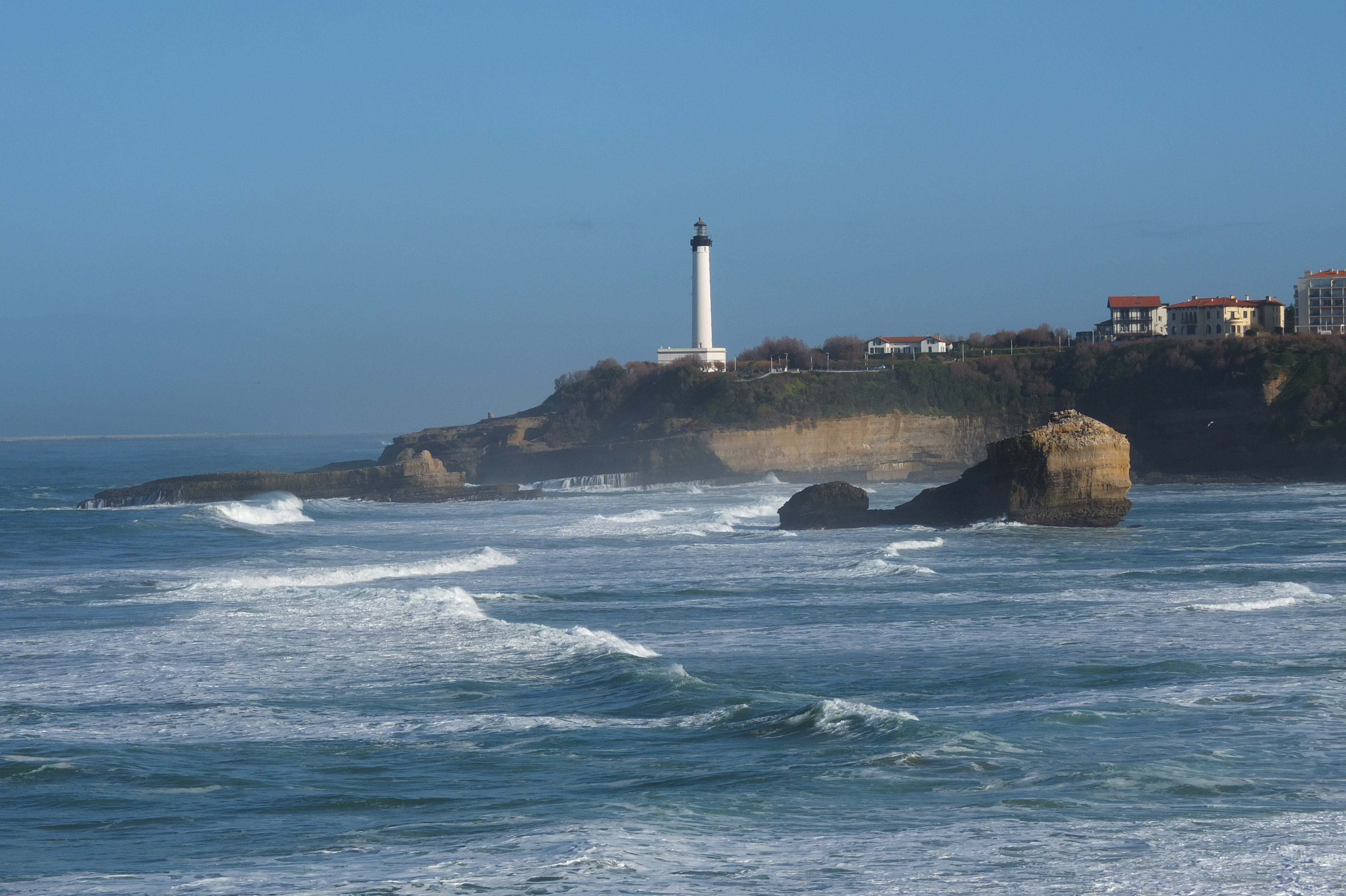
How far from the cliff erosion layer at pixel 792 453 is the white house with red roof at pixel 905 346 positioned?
2062 cm

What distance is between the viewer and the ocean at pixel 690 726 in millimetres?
8680

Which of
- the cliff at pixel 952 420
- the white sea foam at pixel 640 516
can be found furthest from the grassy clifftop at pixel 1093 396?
the white sea foam at pixel 640 516

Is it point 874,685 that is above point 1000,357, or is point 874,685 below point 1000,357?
below

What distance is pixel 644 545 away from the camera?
32.7m

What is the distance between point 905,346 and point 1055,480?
57.1 meters

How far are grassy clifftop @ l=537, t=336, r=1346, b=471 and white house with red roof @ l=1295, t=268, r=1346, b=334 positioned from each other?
608 inches

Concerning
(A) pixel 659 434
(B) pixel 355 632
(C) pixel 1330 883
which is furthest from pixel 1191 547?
(A) pixel 659 434

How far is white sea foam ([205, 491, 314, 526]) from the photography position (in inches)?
1756

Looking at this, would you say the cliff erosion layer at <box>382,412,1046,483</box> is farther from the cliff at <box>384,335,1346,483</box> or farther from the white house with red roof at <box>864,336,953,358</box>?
the white house with red roof at <box>864,336,953,358</box>

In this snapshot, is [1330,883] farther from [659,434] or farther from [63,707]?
[659,434]

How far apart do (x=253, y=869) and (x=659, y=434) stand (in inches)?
2189

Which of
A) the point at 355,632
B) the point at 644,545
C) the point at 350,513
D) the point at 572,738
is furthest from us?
the point at 350,513

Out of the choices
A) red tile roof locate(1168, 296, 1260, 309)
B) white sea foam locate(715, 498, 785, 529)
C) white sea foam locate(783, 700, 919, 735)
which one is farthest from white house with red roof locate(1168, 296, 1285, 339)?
white sea foam locate(783, 700, 919, 735)

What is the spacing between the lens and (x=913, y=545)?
30281 millimetres
